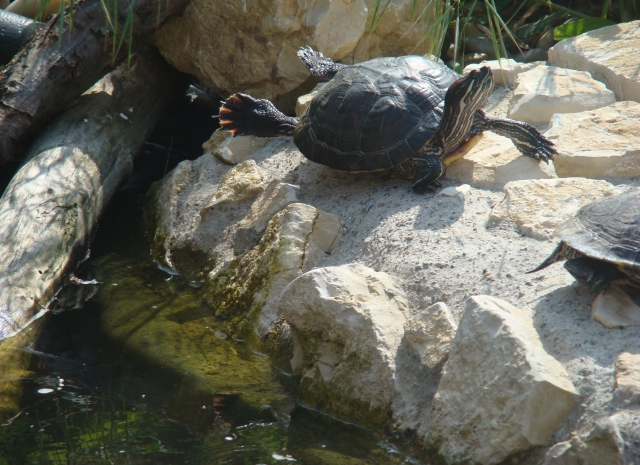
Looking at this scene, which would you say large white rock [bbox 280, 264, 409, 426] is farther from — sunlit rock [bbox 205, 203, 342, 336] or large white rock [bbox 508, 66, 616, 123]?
large white rock [bbox 508, 66, 616, 123]

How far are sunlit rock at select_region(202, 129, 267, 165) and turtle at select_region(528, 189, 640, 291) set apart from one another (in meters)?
2.52

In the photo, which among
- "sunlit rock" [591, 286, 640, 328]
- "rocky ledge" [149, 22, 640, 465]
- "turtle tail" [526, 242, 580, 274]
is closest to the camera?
"rocky ledge" [149, 22, 640, 465]

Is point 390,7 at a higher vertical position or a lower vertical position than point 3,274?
higher

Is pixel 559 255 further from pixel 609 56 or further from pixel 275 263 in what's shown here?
pixel 609 56

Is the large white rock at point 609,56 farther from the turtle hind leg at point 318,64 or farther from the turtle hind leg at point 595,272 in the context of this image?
the turtle hind leg at point 595,272

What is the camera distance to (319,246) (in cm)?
321

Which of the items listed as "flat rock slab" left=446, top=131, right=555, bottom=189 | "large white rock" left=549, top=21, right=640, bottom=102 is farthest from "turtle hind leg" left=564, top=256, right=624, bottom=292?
"large white rock" left=549, top=21, right=640, bottom=102

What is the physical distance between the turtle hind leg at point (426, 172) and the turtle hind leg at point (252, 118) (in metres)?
1.00

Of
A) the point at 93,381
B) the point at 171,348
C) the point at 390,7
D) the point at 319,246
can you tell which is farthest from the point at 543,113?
the point at 93,381

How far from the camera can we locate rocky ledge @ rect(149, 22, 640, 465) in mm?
1953

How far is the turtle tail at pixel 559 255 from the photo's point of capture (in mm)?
2330

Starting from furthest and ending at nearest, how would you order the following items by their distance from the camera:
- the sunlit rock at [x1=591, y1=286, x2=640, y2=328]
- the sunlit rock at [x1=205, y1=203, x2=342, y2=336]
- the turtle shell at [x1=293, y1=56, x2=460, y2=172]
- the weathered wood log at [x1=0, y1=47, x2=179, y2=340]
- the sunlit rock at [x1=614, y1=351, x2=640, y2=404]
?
the turtle shell at [x1=293, y1=56, x2=460, y2=172]
the weathered wood log at [x1=0, y1=47, x2=179, y2=340]
the sunlit rock at [x1=205, y1=203, x2=342, y2=336]
the sunlit rock at [x1=591, y1=286, x2=640, y2=328]
the sunlit rock at [x1=614, y1=351, x2=640, y2=404]

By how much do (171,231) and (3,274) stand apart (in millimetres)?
1113

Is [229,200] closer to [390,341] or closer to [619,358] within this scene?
[390,341]
